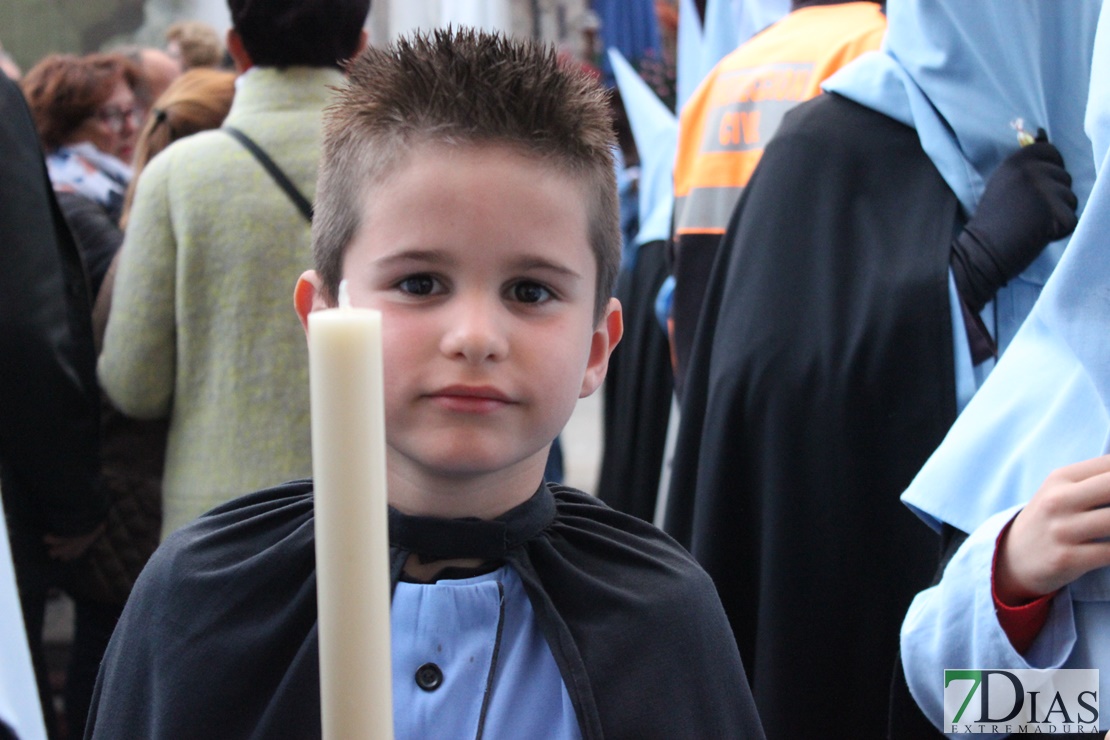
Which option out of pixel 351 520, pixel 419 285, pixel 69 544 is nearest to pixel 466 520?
pixel 419 285

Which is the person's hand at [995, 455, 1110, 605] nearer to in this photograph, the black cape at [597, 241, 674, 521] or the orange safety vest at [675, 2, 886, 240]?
the orange safety vest at [675, 2, 886, 240]

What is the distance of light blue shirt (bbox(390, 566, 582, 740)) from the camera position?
1296 millimetres

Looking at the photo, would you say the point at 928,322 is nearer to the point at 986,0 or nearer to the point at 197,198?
the point at 986,0

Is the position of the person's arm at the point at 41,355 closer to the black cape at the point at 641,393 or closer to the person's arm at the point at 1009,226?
the person's arm at the point at 1009,226

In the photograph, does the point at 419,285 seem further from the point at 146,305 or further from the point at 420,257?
the point at 146,305

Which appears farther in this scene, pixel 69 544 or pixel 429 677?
pixel 69 544

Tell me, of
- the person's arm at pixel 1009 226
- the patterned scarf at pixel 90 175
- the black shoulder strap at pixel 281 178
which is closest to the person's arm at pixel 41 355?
the black shoulder strap at pixel 281 178

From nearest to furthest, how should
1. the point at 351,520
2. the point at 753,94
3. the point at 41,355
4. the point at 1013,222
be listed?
the point at 351,520
the point at 1013,222
the point at 41,355
the point at 753,94

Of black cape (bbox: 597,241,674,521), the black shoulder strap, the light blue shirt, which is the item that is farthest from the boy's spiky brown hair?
black cape (bbox: 597,241,674,521)

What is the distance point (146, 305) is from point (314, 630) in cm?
171

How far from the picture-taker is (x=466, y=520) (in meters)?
1.36

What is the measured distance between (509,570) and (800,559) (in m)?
1.42

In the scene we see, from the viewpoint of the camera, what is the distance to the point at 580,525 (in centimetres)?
150

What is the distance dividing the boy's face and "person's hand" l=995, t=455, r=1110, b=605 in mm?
666
